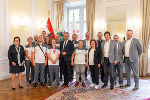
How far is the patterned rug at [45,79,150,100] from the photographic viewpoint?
10.7ft

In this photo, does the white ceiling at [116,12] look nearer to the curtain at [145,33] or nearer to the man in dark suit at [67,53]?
the curtain at [145,33]

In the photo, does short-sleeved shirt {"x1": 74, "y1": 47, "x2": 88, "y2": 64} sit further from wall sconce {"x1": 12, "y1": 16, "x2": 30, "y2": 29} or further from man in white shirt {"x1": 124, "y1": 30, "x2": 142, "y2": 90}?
wall sconce {"x1": 12, "y1": 16, "x2": 30, "y2": 29}

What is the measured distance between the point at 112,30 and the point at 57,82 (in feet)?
11.1

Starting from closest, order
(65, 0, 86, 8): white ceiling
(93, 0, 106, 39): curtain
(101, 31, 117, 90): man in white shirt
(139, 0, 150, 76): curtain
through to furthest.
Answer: (101, 31, 117, 90): man in white shirt
(139, 0, 150, 76): curtain
(93, 0, 106, 39): curtain
(65, 0, 86, 8): white ceiling

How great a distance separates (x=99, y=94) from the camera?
11.5 feet

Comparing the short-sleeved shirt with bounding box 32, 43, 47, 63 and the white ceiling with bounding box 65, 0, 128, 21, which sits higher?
the white ceiling with bounding box 65, 0, 128, 21

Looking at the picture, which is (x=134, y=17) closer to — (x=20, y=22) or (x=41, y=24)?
(x=41, y=24)

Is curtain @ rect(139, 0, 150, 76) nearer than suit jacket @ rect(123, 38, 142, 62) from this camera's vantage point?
No

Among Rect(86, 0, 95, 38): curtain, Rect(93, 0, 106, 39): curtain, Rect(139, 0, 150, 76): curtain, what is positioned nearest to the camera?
Rect(139, 0, 150, 76): curtain

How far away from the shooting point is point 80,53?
406cm

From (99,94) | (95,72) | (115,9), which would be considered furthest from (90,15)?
(99,94)

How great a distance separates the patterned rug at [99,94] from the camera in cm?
326

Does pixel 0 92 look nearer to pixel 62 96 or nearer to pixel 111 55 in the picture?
pixel 62 96

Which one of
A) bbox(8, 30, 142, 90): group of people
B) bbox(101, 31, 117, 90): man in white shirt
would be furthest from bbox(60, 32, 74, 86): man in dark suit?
bbox(101, 31, 117, 90): man in white shirt
